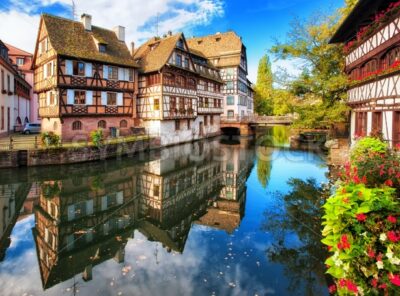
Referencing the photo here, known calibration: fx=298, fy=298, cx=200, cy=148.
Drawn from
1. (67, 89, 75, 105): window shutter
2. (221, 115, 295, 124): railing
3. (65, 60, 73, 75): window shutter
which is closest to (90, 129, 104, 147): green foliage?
(67, 89, 75, 105): window shutter

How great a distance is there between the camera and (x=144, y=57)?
3394cm

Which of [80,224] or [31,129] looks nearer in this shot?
[80,224]

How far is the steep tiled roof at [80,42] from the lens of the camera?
25812mm

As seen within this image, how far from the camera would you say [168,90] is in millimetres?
31891

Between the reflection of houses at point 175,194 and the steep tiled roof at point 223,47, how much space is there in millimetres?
29301

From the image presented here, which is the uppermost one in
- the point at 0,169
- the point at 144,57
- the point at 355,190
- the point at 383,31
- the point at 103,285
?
the point at 144,57

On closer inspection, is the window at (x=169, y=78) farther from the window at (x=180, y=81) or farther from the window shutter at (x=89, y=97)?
the window shutter at (x=89, y=97)

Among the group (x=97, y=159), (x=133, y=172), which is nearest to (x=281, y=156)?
(x=133, y=172)

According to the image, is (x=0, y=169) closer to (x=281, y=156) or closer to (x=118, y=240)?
(x=118, y=240)

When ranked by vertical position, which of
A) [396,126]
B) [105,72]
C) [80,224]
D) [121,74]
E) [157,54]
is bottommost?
[80,224]

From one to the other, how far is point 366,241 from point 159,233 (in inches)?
299

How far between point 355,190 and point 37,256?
862 cm

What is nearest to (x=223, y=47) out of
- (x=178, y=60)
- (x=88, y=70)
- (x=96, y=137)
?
(x=178, y=60)

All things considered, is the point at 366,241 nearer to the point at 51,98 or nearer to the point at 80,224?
the point at 80,224
